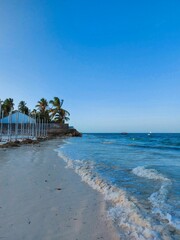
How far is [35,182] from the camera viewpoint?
5605mm

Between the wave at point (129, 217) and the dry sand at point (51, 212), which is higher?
the dry sand at point (51, 212)

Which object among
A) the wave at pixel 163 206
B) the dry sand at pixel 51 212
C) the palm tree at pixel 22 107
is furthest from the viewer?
the palm tree at pixel 22 107

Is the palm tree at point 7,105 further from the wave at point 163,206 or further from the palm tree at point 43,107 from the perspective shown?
the wave at point 163,206

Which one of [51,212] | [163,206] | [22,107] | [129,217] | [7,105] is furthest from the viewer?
[22,107]

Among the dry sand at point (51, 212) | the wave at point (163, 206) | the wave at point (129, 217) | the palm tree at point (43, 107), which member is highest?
the palm tree at point (43, 107)

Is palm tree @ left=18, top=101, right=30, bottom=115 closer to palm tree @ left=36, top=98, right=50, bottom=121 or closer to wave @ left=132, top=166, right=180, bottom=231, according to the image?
palm tree @ left=36, top=98, right=50, bottom=121

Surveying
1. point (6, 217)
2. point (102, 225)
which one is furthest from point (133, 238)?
point (6, 217)

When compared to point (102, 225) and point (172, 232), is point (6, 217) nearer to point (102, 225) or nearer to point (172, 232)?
point (102, 225)

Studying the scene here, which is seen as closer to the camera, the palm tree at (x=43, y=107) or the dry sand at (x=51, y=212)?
the dry sand at (x=51, y=212)

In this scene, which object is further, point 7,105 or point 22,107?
point 22,107

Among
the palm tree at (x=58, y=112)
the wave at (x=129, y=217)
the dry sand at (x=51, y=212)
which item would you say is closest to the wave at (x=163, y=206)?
the wave at (x=129, y=217)

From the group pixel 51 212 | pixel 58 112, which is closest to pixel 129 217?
pixel 51 212

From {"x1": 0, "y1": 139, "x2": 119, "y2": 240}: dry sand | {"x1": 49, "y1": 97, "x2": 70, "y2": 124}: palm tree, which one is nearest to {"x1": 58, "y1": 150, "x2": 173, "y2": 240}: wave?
{"x1": 0, "y1": 139, "x2": 119, "y2": 240}: dry sand

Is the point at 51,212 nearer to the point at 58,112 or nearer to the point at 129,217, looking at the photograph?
the point at 129,217
